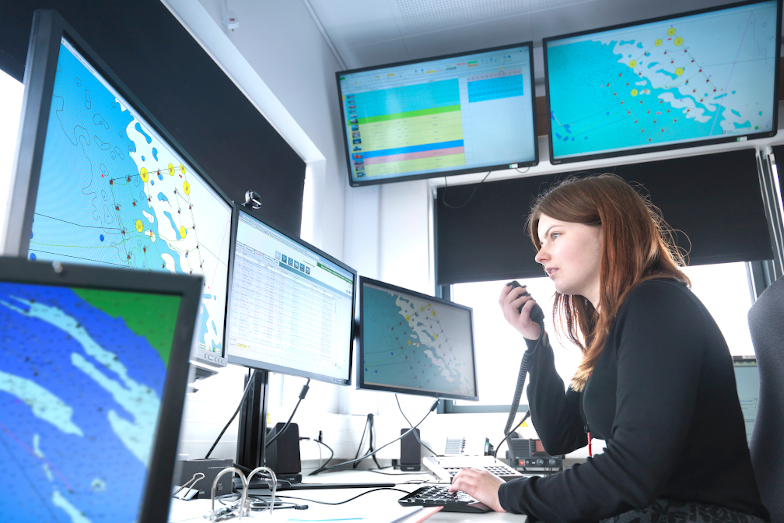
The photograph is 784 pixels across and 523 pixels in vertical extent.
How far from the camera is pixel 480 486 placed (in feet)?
3.17

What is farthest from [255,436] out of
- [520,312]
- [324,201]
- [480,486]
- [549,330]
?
[549,330]

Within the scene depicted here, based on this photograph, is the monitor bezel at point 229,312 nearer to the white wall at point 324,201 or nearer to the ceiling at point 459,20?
the white wall at point 324,201

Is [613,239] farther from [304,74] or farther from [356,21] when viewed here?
[356,21]

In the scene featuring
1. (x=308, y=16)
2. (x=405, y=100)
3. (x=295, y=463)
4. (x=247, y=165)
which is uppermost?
(x=308, y=16)

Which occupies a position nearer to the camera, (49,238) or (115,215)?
(49,238)

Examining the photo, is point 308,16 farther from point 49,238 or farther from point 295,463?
point 49,238

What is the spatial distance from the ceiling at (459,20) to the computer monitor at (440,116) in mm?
234

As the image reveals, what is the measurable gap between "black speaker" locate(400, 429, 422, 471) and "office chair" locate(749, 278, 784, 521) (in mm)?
1202

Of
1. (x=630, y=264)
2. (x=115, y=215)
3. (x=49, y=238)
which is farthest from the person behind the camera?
(x=630, y=264)

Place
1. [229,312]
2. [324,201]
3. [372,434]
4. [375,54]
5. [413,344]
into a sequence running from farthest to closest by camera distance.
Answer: [375,54]
[324,201]
[372,434]
[413,344]
[229,312]

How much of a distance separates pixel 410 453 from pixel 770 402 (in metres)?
1.29

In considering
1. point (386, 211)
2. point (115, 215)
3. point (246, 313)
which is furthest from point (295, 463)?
point (386, 211)

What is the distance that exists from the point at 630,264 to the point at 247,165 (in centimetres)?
142

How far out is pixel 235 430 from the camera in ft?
5.33
